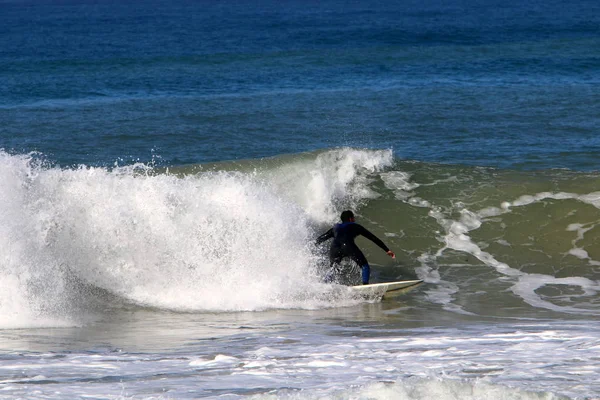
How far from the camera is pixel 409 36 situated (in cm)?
4969

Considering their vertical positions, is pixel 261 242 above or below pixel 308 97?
below

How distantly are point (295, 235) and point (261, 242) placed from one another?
0.57 m

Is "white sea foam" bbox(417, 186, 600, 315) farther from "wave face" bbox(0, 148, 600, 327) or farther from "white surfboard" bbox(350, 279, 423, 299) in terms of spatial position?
"white surfboard" bbox(350, 279, 423, 299)

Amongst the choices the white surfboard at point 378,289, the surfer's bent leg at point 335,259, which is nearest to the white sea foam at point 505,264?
the white surfboard at point 378,289

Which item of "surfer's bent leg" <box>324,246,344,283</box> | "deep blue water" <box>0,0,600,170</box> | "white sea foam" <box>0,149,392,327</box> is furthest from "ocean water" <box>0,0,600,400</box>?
"surfer's bent leg" <box>324,246,344,283</box>

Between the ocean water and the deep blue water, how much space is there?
0.44ft

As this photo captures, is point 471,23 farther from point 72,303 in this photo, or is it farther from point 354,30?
point 72,303

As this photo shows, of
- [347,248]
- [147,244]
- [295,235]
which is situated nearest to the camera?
[347,248]

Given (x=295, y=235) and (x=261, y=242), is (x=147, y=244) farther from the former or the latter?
(x=295, y=235)

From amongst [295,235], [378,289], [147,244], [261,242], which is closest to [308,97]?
[295,235]

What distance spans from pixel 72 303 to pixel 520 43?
3778cm

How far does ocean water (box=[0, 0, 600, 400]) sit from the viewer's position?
6.80 m

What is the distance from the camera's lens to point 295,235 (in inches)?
483

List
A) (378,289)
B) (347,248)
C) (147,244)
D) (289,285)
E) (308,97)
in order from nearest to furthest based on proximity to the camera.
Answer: (378,289) → (289,285) → (347,248) → (147,244) → (308,97)
